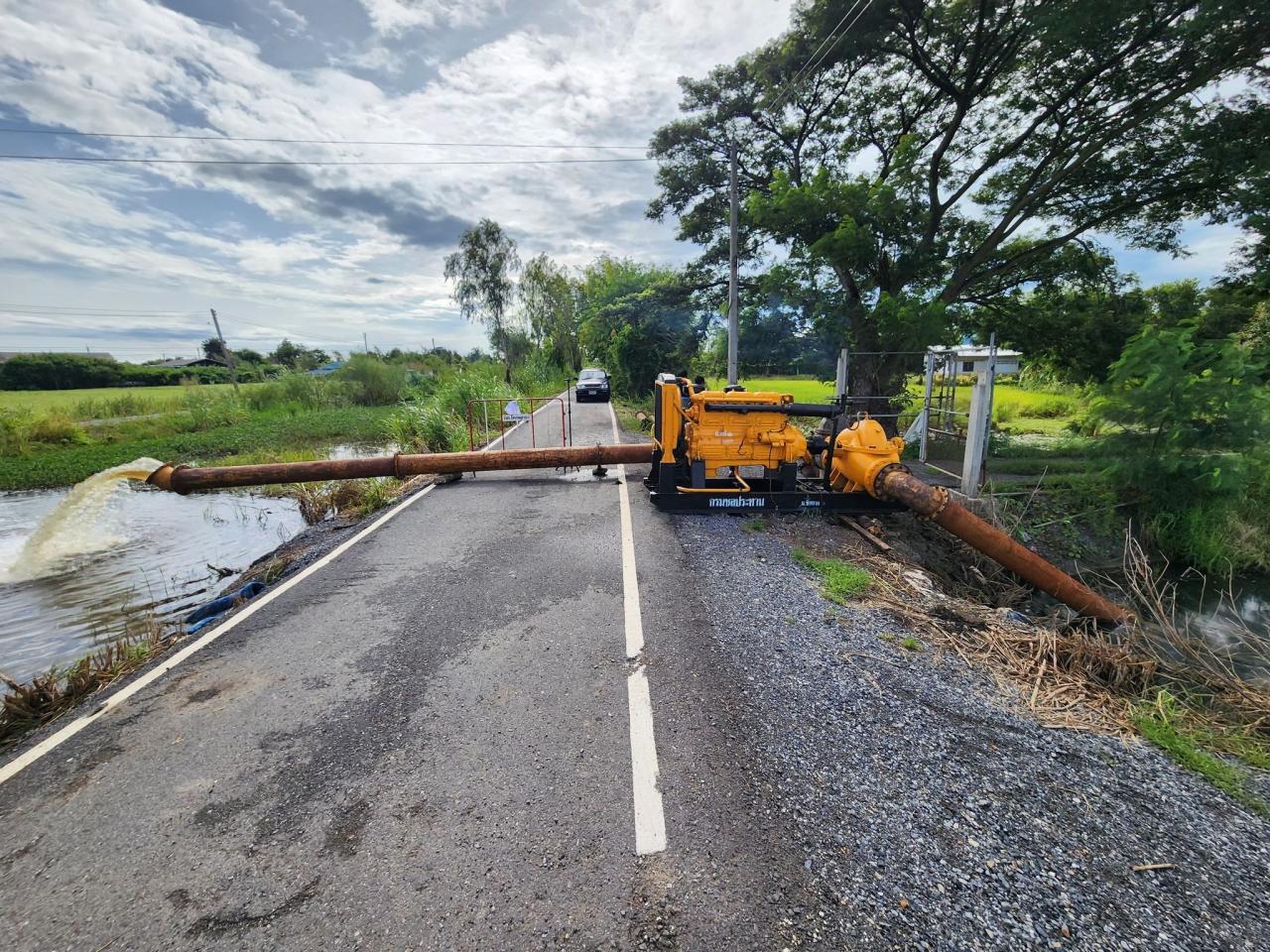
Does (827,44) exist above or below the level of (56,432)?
above

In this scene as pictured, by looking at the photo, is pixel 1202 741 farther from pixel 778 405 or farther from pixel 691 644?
pixel 778 405

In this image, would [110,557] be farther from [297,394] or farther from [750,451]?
[297,394]

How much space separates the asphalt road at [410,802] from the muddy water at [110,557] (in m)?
3.29

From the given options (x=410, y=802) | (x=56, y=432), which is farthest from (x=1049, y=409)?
(x=56, y=432)

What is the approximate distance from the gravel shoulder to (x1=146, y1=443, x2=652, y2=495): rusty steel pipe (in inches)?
218

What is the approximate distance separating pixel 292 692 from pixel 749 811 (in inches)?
124

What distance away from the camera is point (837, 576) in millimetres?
5027

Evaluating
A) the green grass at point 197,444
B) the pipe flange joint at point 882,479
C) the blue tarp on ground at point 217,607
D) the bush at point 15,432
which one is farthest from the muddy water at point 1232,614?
the bush at point 15,432

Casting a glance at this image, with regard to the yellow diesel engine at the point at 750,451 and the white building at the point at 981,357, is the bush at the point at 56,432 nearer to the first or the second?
the yellow diesel engine at the point at 750,451

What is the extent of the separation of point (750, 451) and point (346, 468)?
21.7 feet

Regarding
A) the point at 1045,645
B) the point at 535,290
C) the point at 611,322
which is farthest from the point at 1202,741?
the point at 535,290

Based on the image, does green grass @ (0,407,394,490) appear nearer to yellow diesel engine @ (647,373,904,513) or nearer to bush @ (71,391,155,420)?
bush @ (71,391,155,420)

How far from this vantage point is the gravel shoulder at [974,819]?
1.88 metres

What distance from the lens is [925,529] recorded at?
745 centimetres
